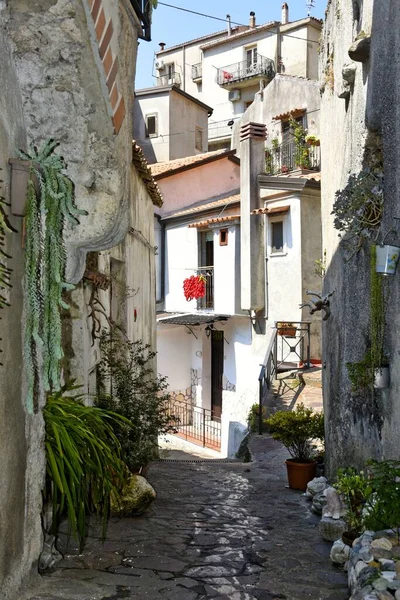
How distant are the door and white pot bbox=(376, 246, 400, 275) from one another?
17983mm

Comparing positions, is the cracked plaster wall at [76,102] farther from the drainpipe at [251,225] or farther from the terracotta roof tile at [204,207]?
the terracotta roof tile at [204,207]

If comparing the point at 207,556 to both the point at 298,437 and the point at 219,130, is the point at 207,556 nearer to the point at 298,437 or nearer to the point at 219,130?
the point at 298,437

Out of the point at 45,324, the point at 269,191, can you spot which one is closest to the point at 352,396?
the point at 45,324

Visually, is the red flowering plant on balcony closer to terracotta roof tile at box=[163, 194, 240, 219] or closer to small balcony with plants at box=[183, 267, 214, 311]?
small balcony with plants at box=[183, 267, 214, 311]

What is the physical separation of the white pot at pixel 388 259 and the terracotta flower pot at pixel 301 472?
4.53m

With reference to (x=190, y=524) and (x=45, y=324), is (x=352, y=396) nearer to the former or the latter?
(x=190, y=524)

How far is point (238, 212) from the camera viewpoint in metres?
22.1

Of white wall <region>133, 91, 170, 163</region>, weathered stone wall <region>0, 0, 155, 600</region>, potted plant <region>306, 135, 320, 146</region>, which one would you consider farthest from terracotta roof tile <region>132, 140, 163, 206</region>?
white wall <region>133, 91, 170, 163</region>

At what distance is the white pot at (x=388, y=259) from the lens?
552 centimetres

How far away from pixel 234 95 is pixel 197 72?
5344 mm

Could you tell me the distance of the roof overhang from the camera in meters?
22.2

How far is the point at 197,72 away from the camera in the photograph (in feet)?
149

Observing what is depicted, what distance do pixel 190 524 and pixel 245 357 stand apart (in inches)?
583

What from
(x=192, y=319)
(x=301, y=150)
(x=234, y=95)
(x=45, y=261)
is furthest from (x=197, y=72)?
(x=45, y=261)
